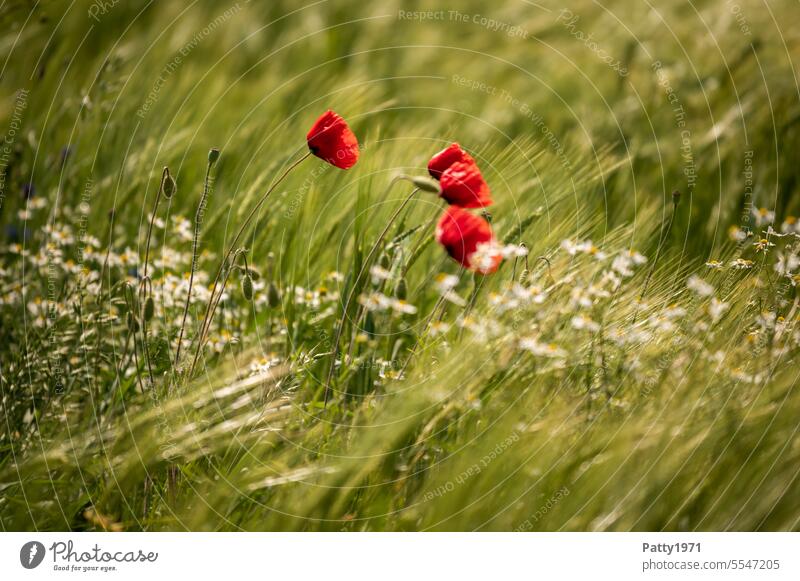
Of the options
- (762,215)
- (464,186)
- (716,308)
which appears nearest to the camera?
(464,186)

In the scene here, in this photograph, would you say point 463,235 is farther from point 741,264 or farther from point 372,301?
point 741,264

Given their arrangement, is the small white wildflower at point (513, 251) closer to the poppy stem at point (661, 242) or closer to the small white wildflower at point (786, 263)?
the poppy stem at point (661, 242)

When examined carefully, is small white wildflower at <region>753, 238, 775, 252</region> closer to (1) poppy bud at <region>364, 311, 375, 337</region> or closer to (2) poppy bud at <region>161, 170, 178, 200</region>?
Result: (1) poppy bud at <region>364, 311, 375, 337</region>

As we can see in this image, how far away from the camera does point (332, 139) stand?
2.23 ft

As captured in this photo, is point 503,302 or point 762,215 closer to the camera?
point 503,302

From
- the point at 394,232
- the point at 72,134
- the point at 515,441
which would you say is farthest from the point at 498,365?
the point at 72,134

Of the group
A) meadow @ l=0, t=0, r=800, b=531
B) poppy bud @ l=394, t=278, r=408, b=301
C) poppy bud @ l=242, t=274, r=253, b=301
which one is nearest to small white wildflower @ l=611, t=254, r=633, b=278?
meadow @ l=0, t=0, r=800, b=531

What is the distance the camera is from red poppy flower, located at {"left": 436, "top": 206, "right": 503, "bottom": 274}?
646 millimetres

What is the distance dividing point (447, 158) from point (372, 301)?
0.15 m

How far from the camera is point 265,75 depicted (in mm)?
1082

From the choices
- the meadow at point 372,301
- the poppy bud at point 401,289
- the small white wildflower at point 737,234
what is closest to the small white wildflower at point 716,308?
the meadow at point 372,301

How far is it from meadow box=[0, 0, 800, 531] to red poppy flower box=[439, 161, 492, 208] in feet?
0.06
